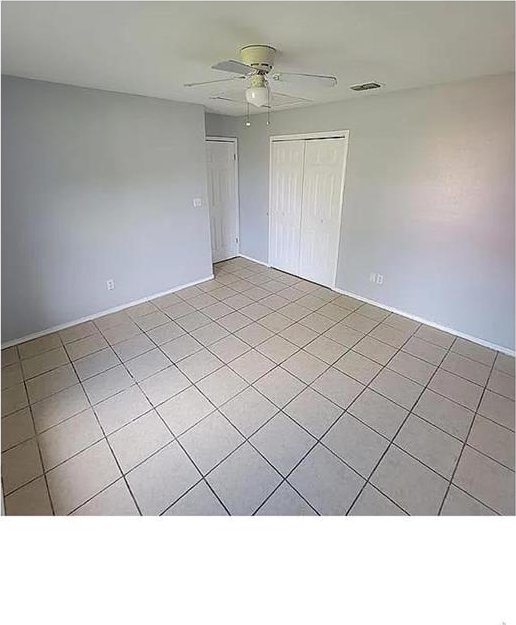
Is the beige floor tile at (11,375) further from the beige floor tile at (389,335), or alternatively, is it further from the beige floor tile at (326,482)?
the beige floor tile at (389,335)

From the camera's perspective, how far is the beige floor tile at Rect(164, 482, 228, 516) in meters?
1.66

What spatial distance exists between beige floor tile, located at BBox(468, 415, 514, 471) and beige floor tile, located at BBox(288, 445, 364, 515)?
0.88 m

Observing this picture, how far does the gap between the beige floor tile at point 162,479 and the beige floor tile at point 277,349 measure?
120 centimetres

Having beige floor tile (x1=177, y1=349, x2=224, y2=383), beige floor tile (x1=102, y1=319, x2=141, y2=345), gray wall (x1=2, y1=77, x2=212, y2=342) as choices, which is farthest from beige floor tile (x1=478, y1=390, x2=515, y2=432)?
gray wall (x1=2, y1=77, x2=212, y2=342)

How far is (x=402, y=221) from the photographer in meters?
3.37

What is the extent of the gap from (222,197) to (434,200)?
3120 millimetres

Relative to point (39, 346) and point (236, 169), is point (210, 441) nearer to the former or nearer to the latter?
point (39, 346)

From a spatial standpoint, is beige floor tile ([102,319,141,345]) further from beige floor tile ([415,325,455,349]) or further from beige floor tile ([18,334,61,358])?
beige floor tile ([415,325,455,349])

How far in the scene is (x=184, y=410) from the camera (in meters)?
2.32

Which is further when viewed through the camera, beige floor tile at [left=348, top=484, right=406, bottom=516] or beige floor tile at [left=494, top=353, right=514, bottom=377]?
beige floor tile at [left=494, top=353, right=514, bottom=377]

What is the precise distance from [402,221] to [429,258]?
1.56 ft

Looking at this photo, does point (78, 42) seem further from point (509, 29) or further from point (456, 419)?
point (456, 419)
